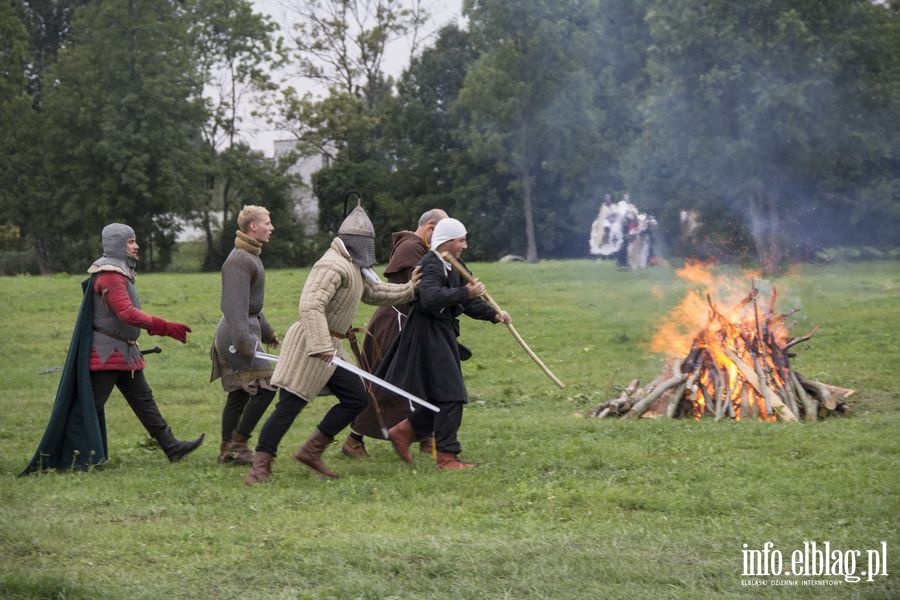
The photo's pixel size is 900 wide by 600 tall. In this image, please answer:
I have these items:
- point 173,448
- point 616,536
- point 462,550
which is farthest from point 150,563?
point 173,448

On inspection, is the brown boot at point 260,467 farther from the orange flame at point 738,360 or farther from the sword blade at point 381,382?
the orange flame at point 738,360

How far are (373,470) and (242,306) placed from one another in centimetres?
156

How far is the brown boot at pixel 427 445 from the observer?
10250 mm

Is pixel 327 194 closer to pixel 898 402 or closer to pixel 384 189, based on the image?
pixel 384 189

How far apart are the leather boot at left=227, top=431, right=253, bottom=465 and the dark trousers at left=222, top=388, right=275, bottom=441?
0.16ft

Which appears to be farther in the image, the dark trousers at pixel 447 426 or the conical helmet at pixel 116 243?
the conical helmet at pixel 116 243

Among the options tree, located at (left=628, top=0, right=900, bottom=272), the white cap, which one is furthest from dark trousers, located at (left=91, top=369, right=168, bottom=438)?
tree, located at (left=628, top=0, right=900, bottom=272)

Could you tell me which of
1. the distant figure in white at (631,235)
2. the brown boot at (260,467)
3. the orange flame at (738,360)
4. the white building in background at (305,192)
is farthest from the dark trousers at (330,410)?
the white building in background at (305,192)

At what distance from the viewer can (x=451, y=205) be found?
5041 cm

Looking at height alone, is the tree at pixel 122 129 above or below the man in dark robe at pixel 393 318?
above

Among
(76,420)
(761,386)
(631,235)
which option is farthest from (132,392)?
(631,235)

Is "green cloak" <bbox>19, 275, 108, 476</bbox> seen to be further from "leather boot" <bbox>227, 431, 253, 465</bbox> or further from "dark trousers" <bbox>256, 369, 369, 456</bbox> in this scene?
"dark trousers" <bbox>256, 369, 369, 456</bbox>

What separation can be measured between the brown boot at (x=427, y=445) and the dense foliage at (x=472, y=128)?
51.5ft

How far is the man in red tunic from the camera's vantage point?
31.4ft
